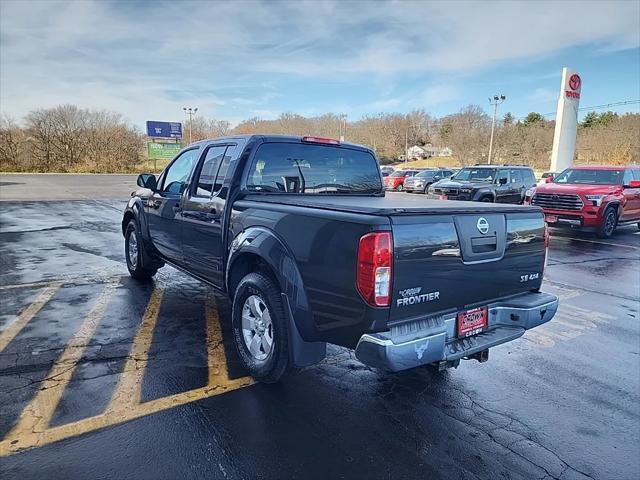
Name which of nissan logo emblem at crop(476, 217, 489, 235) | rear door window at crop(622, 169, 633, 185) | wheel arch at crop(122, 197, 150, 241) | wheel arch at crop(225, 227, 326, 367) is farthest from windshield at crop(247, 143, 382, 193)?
rear door window at crop(622, 169, 633, 185)

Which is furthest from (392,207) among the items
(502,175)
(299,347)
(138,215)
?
(502,175)

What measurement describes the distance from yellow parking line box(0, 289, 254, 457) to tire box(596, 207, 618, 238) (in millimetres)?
11566

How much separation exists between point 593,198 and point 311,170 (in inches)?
415

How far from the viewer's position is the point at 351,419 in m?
3.17

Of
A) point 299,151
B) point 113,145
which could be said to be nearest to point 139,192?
point 299,151

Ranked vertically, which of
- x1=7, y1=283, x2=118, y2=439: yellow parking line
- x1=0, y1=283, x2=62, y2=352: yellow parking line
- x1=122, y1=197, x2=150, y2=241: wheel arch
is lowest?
x1=7, y1=283, x2=118, y2=439: yellow parking line

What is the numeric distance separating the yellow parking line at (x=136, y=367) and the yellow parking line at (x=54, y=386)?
40cm

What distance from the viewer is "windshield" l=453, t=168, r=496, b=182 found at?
17.1 metres

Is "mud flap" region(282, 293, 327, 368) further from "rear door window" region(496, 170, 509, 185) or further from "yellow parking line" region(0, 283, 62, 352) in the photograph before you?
"rear door window" region(496, 170, 509, 185)

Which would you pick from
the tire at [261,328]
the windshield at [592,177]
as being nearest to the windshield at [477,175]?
the windshield at [592,177]

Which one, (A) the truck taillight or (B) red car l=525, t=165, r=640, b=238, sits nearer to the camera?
(A) the truck taillight

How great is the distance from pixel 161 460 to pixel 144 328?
2.30 meters

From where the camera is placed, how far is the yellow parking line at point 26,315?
432cm

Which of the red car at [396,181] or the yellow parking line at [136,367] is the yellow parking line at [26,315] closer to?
the yellow parking line at [136,367]
